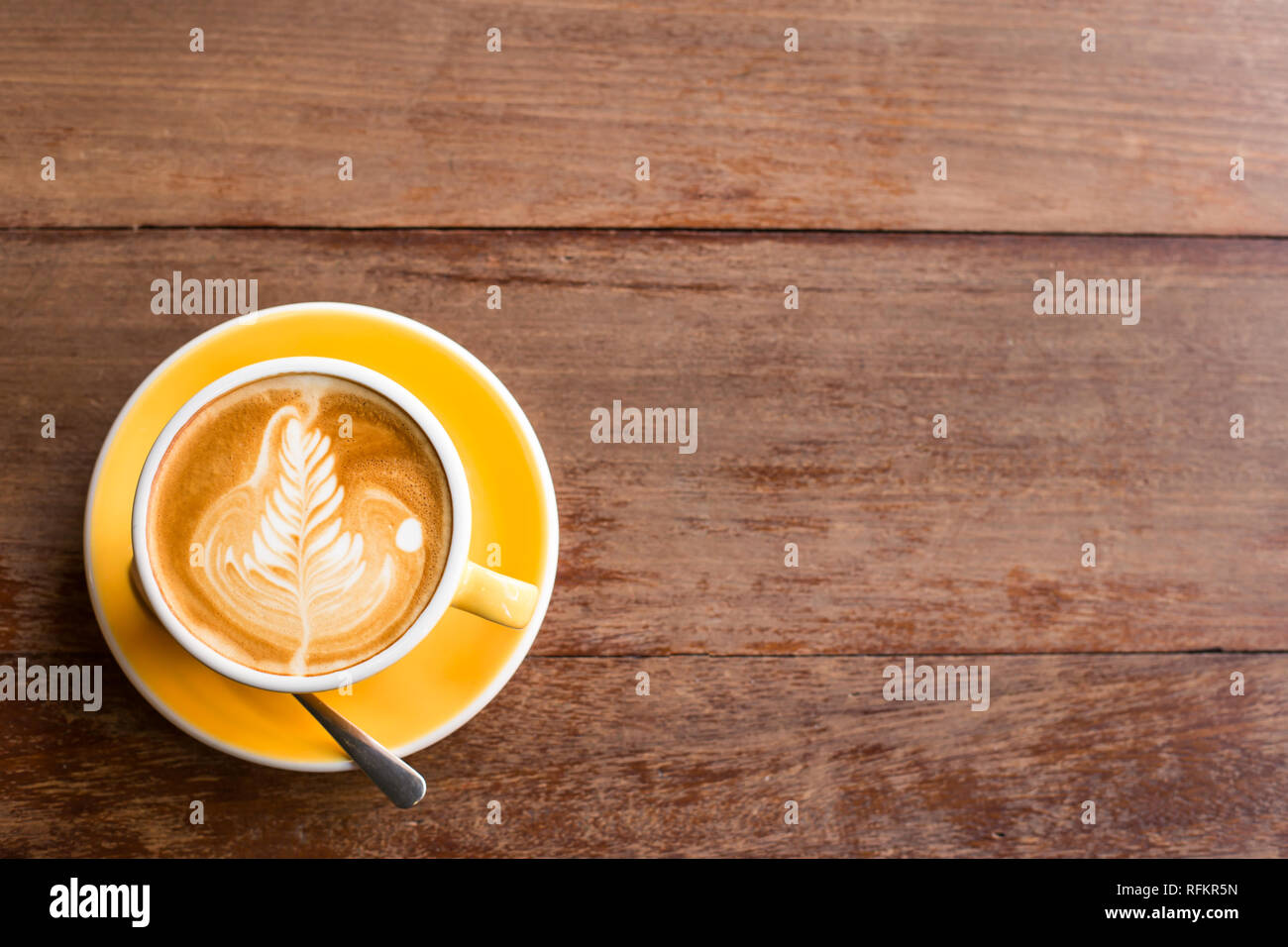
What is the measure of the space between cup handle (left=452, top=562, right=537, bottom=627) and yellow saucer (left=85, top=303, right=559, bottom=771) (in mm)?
61

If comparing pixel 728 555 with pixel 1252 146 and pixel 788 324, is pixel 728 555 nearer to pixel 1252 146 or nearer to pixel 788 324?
pixel 788 324

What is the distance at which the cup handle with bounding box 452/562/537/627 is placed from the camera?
0.63m

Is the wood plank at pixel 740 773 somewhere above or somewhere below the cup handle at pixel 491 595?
below

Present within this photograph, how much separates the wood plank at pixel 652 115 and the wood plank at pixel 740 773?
421 mm

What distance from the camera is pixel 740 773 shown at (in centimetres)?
80

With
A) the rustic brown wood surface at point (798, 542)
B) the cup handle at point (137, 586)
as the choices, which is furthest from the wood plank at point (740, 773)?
the cup handle at point (137, 586)

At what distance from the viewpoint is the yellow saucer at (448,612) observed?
2.24 feet

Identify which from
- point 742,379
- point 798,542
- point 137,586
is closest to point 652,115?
point 742,379

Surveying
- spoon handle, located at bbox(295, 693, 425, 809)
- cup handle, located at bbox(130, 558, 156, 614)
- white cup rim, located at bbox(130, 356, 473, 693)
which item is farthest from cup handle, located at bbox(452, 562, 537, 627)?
cup handle, located at bbox(130, 558, 156, 614)

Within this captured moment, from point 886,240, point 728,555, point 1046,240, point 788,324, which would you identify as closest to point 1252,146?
point 1046,240

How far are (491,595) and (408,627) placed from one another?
2.4 inches

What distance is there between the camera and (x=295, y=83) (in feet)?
2.67

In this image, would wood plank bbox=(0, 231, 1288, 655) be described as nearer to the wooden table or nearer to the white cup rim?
the wooden table

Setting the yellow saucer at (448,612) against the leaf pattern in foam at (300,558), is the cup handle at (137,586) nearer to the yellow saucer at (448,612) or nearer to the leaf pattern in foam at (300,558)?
the yellow saucer at (448,612)
